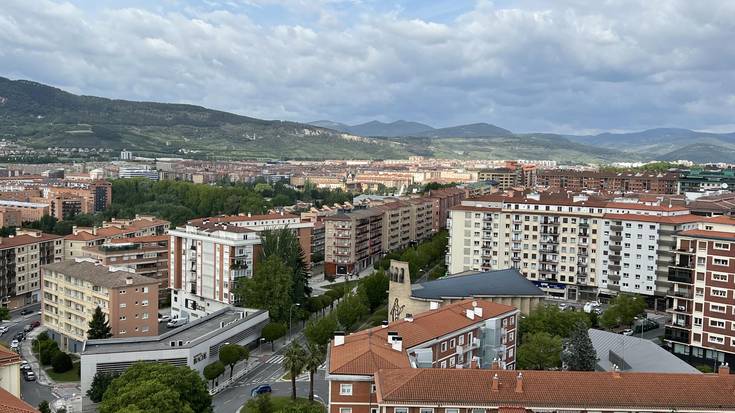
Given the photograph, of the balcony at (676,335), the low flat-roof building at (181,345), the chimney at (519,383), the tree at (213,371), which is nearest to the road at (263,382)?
the tree at (213,371)

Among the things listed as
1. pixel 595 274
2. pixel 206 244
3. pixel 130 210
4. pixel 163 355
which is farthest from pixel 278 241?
pixel 130 210

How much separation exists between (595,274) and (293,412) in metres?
49.9

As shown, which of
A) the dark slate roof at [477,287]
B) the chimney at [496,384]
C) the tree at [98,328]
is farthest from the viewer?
the tree at [98,328]

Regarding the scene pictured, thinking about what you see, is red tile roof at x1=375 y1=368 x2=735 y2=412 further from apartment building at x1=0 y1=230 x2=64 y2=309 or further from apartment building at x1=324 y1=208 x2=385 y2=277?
apartment building at x1=324 y1=208 x2=385 y2=277

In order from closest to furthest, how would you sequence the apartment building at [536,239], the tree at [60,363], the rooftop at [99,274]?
the tree at [60,363]
the rooftop at [99,274]
the apartment building at [536,239]

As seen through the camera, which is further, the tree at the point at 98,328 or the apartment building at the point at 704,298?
the tree at the point at 98,328

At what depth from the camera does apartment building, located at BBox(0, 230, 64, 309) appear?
234 feet

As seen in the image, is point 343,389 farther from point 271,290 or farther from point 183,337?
point 271,290

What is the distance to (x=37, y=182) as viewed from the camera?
164 meters

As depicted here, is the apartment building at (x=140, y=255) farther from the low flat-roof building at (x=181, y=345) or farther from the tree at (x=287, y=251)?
the low flat-roof building at (x=181, y=345)

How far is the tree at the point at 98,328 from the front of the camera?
53.5 meters

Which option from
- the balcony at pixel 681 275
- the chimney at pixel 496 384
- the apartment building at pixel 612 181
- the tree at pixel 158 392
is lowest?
the tree at pixel 158 392

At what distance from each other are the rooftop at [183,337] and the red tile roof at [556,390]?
24.1 meters

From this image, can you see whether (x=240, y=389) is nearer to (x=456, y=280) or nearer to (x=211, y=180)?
(x=456, y=280)
